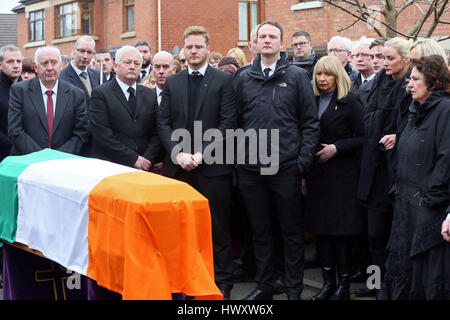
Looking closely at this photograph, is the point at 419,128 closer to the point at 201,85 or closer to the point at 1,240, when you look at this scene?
the point at 201,85

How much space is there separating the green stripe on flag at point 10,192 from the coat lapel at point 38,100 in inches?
66.0

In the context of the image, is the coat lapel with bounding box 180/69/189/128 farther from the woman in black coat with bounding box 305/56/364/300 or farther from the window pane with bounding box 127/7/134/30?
the window pane with bounding box 127/7/134/30

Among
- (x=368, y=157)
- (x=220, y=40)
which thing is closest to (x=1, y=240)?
(x=368, y=157)

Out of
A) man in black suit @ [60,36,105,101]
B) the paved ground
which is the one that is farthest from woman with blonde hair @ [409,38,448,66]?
man in black suit @ [60,36,105,101]

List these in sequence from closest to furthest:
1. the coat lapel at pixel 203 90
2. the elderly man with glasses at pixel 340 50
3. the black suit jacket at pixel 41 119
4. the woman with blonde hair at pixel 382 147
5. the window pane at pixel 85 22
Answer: the woman with blonde hair at pixel 382 147 < the coat lapel at pixel 203 90 < the black suit jacket at pixel 41 119 < the elderly man with glasses at pixel 340 50 < the window pane at pixel 85 22

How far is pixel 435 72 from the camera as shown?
16.4 ft

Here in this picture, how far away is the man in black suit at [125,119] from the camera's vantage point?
653 cm

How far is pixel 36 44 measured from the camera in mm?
35969

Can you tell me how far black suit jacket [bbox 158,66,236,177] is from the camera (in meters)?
6.16

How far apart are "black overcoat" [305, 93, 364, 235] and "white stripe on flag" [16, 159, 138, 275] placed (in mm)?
2202

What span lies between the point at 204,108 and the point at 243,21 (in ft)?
80.3

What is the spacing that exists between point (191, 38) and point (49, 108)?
189 cm

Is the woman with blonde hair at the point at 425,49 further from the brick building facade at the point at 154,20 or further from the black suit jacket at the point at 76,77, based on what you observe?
the brick building facade at the point at 154,20

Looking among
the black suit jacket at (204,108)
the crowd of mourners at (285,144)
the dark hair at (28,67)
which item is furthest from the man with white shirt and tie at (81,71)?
the black suit jacket at (204,108)
